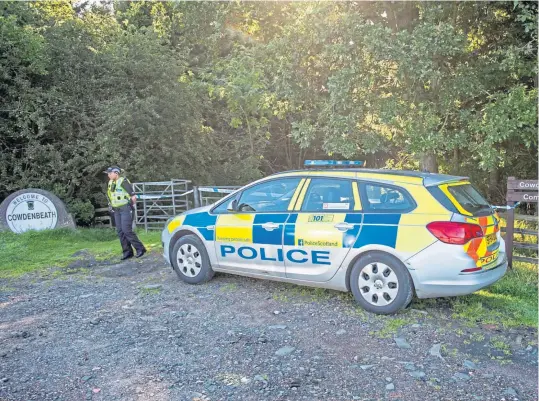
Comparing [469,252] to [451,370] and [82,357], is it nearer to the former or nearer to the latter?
[451,370]

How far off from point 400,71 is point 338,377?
587 centimetres

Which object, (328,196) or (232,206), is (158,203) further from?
(328,196)

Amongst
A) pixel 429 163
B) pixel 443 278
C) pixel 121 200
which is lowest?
pixel 443 278

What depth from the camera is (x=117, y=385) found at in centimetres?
346

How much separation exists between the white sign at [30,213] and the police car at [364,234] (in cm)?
686

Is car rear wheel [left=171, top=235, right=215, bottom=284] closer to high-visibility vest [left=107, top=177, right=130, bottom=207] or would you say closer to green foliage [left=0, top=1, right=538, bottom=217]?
high-visibility vest [left=107, top=177, right=130, bottom=207]

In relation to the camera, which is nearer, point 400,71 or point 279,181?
point 279,181

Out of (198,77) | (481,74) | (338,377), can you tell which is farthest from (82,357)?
(198,77)

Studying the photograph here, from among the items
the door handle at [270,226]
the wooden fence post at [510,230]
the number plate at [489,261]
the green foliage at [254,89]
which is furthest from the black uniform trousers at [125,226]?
the wooden fence post at [510,230]

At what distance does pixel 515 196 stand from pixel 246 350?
4.64 metres

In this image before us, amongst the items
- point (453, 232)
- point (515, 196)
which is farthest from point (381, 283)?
point (515, 196)

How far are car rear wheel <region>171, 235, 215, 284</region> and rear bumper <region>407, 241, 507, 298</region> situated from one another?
8.82 feet

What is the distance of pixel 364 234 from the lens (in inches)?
189

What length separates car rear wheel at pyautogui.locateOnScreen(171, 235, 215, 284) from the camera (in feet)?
19.8
